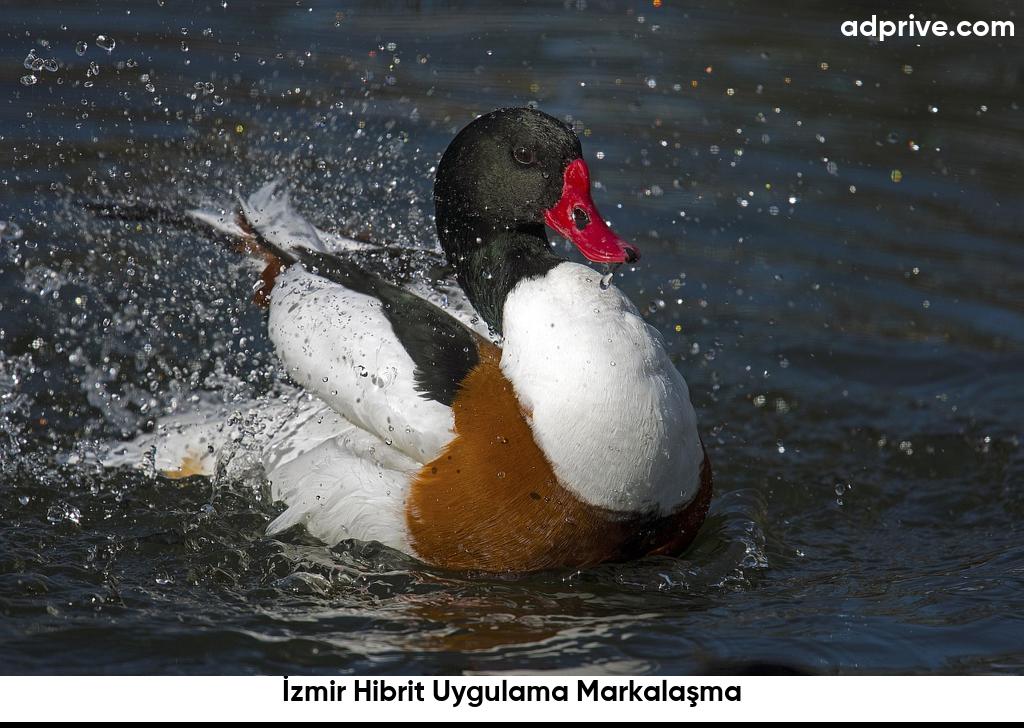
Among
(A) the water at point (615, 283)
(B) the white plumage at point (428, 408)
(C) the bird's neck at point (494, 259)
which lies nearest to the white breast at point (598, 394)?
(B) the white plumage at point (428, 408)

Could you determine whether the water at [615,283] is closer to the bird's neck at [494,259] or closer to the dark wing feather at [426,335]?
the dark wing feather at [426,335]

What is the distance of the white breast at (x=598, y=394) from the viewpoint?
4129 millimetres

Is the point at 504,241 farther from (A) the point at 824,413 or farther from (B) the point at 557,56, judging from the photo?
(B) the point at 557,56

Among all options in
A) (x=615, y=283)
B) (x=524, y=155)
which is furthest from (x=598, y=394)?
(x=615, y=283)

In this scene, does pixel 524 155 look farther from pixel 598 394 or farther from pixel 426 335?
pixel 598 394

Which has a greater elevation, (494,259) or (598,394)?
(494,259)

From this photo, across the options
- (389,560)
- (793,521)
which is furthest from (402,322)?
(793,521)

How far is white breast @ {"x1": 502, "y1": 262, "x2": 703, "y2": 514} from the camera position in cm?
413

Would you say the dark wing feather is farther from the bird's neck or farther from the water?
the water

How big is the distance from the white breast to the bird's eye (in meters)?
0.41

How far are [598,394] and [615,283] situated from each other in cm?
286

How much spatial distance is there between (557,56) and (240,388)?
4199 mm

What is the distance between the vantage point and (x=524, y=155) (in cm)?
446

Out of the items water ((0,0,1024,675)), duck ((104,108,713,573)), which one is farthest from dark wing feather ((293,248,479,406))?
water ((0,0,1024,675))
